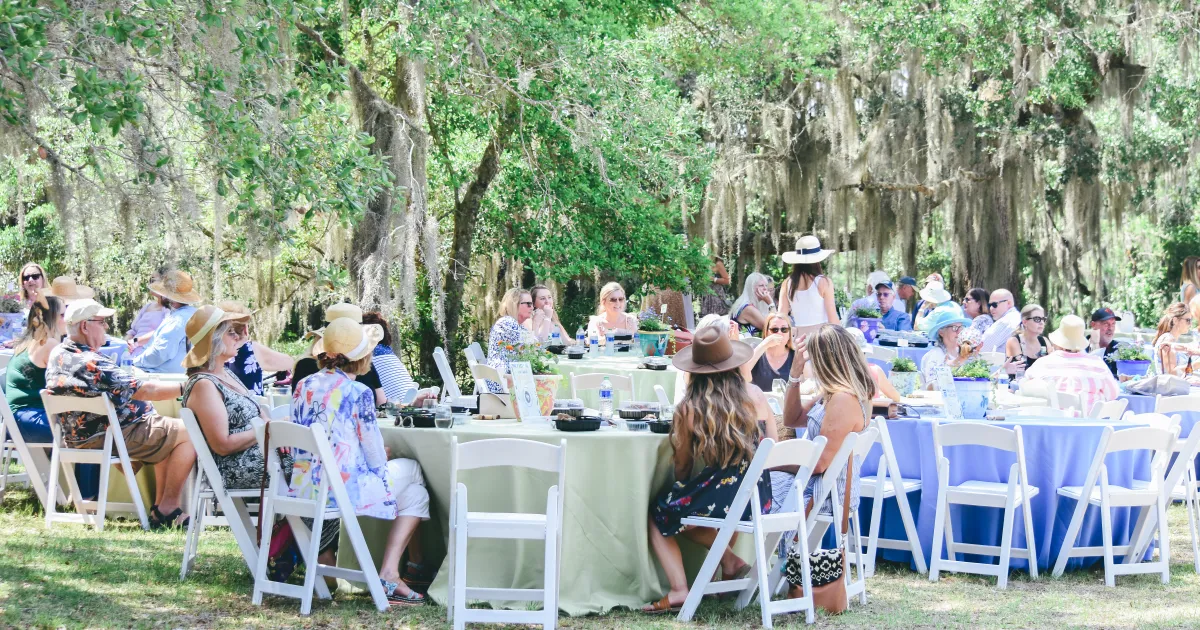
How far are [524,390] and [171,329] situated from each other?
341 centimetres

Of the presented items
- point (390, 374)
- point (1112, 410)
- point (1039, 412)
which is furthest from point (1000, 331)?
point (390, 374)

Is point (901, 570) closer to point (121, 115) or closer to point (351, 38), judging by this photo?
point (121, 115)

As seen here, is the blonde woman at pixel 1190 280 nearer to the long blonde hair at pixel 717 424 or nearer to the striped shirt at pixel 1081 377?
the striped shirt at pixel 1081 377

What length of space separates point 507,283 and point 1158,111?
8046 mm

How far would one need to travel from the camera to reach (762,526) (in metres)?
4.93

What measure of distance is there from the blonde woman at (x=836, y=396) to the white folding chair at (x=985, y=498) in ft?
1.84

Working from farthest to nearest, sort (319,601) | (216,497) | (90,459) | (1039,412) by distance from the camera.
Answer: (1039,412) → (90,459) → (216,497) → (319,601)

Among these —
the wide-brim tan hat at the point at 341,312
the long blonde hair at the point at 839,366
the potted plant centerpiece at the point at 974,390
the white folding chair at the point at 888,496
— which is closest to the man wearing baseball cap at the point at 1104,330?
the potted plant centerpiece at the point at 974,390

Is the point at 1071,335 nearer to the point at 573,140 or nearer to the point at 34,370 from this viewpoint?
the point at 573,140

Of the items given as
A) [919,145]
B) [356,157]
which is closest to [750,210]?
[919,145]

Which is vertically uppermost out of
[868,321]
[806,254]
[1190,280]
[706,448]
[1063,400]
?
[806,254]

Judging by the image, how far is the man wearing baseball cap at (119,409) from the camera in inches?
259

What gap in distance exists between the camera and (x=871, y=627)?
16.3ft

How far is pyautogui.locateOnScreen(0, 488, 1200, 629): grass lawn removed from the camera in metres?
4.87
